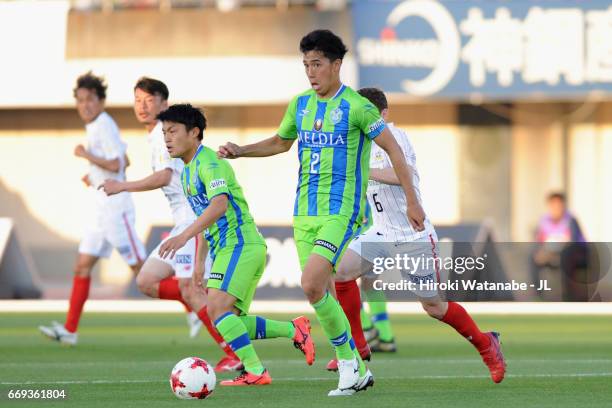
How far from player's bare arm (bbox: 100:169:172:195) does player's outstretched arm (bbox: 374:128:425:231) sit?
2.25 meters

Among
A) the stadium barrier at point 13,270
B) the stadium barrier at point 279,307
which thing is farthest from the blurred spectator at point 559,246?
the stadium barrier at point 13,270

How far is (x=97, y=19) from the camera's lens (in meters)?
27.4

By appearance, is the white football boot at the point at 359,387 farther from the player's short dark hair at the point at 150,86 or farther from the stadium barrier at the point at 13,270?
the stadium barrier at the point at 13,270

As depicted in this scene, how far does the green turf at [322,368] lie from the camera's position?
8.64m

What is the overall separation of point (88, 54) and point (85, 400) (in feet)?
62.8

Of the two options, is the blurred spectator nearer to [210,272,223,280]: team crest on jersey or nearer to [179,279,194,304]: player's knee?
[179,279,194,304]: player's knee

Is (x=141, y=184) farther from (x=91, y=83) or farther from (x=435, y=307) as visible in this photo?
(x=91, y=83)

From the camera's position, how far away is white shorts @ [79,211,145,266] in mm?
13102

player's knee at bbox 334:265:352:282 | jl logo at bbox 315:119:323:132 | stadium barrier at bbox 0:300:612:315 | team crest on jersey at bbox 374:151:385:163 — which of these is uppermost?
jl logo at bbox 315:119:323:132

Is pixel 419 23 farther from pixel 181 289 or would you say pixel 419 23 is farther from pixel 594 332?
pixel 181 289

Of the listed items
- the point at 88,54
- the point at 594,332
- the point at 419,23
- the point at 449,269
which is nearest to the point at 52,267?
the point at 88,54

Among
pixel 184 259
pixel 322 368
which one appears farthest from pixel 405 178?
pixel 184 259

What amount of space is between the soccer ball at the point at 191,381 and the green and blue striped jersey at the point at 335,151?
1.16m

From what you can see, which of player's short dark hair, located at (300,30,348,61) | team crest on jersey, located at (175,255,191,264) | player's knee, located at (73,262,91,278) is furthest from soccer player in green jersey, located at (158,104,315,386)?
player's knee, located at (73,262,91,278)
